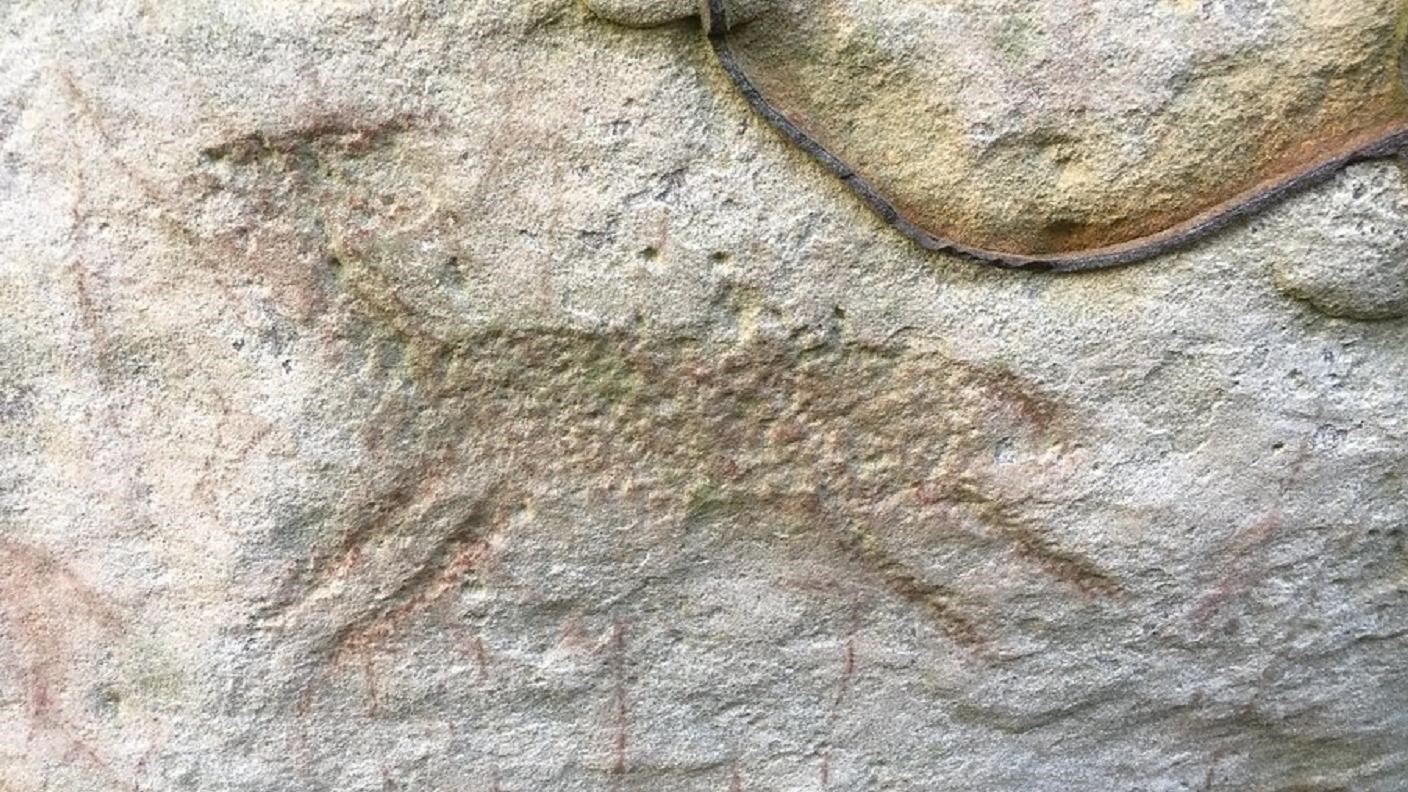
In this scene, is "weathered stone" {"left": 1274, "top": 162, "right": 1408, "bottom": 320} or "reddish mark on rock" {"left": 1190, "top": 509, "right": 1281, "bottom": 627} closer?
"weathered stone" {"left": 1274, "top": 162, "right": 1408, "bottom": 320}

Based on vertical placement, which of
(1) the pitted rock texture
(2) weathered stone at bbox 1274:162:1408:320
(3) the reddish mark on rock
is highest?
(1) the pitted rock texture

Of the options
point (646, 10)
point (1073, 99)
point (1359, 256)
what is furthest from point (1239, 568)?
point (646, 10)

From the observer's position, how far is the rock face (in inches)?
26.5

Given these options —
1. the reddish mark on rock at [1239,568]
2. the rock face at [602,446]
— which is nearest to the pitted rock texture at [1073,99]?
the rock face at [602,446]

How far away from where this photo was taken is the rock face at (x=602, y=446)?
672mm

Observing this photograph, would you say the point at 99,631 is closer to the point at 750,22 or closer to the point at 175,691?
the point at 175,691

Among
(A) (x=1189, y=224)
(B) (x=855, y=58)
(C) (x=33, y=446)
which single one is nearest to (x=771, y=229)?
(B) (x=855, y=58)

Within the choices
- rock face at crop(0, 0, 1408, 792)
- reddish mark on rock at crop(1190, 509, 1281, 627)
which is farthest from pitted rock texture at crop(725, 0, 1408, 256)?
reddish mark on rock at crop(1190, 509, 1281, 627)

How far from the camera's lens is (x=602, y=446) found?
0.77 meters

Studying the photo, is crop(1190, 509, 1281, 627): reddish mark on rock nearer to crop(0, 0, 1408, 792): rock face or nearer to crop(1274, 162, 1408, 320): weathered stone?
crop(0, 0, 1408, 792): rock face

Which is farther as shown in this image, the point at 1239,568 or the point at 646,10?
the point at 1239,568

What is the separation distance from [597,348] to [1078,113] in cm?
30

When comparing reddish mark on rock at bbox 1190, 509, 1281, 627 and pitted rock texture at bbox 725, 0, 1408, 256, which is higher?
pitted rock texture at bbox 725, 0, 1408, 256

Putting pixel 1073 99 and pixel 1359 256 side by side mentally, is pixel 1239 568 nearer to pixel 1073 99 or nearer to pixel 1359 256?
pixel 1359 256
